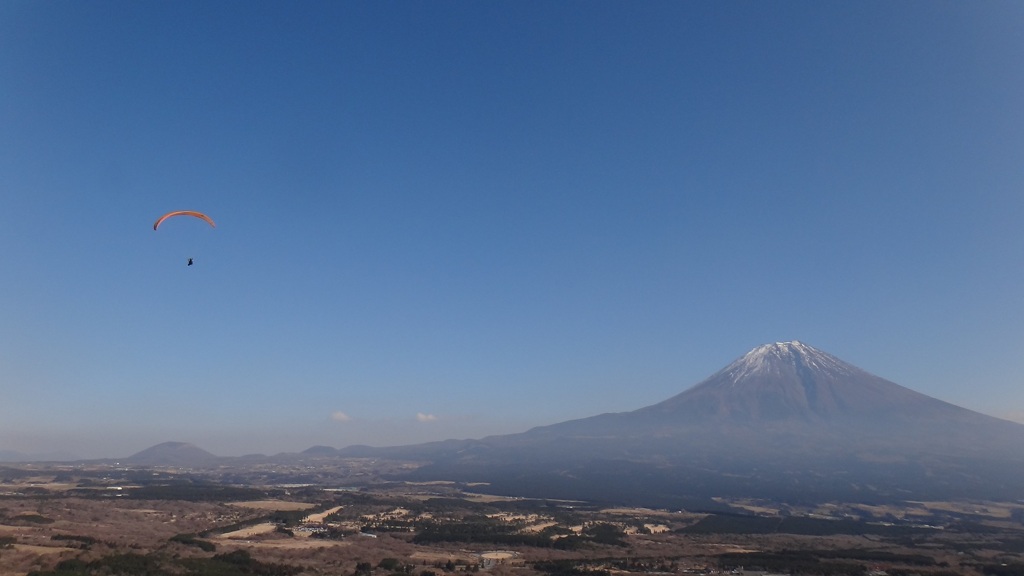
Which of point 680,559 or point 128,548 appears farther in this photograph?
point 680,559

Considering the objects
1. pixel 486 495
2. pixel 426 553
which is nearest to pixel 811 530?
pixel 426 553

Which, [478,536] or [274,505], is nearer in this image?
[478,536]

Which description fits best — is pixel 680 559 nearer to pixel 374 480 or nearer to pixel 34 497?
pixel 34 497

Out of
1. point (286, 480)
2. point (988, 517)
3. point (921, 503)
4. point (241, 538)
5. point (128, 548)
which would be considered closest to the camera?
point (128, 548)

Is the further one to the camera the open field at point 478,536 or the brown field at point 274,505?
the brown field at point 274,505

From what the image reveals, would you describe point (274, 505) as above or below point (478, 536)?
above

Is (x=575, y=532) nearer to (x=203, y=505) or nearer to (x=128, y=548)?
(x=128, y=548)

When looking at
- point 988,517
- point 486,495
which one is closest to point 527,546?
point 486,495

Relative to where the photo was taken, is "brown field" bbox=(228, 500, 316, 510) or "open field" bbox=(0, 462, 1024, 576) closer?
"open field" bbox=(0, 462, 1024, 576)

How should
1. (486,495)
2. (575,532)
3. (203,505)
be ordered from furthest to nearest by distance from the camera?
(486,495), (203,505), (575,532)
